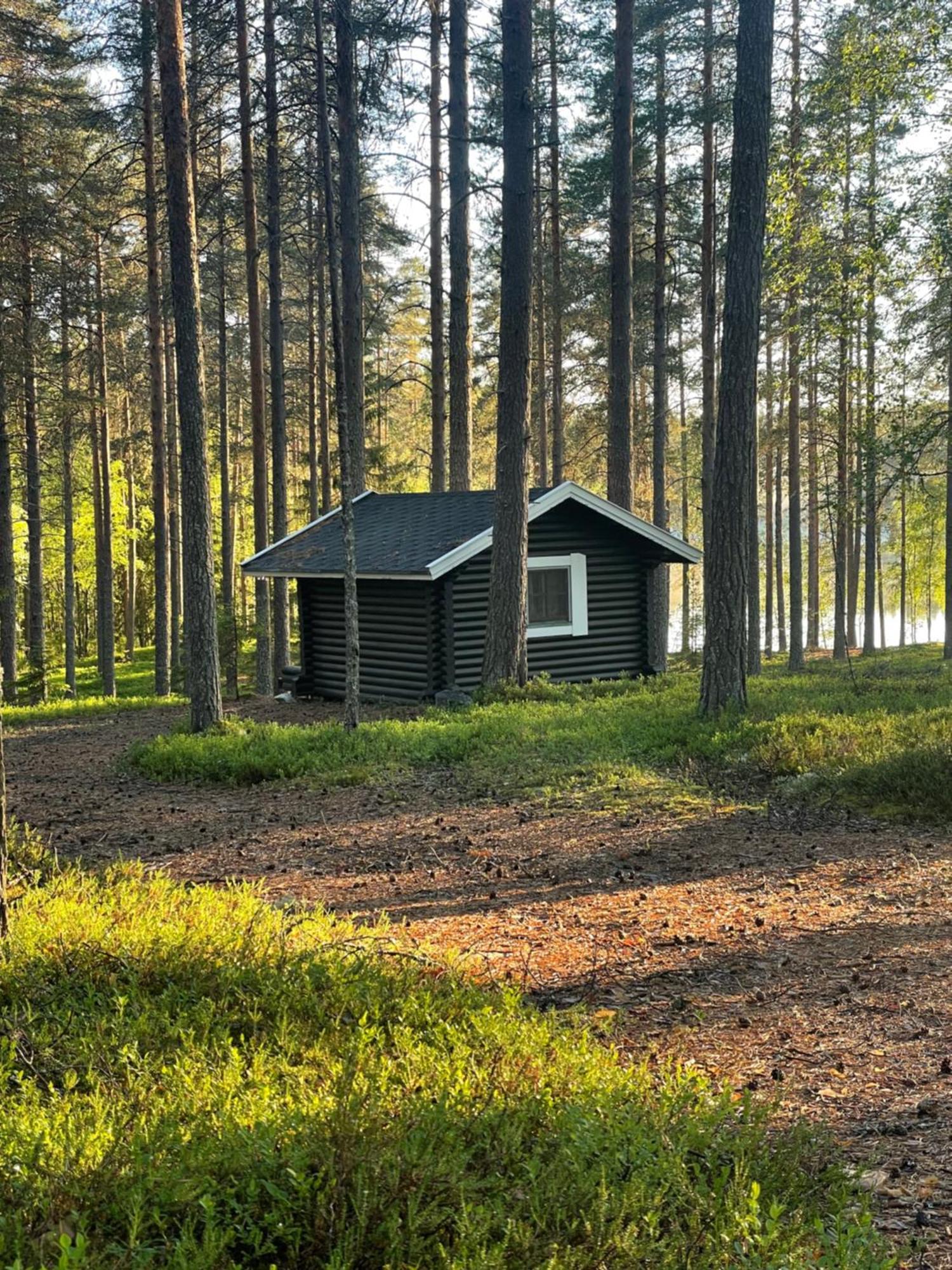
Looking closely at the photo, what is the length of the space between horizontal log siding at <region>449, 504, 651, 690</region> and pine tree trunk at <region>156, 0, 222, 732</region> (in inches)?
206

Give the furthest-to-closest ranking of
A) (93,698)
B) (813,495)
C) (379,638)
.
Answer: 1. (813,495)
2. (93,698)
3. (379,638)

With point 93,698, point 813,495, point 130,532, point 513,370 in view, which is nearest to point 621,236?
point 513,370

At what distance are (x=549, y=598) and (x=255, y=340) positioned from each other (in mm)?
7786

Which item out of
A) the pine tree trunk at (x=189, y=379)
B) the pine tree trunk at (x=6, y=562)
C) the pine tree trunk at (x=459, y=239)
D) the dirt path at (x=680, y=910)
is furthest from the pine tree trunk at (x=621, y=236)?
the pine tree trunk at (x=6, y=562)

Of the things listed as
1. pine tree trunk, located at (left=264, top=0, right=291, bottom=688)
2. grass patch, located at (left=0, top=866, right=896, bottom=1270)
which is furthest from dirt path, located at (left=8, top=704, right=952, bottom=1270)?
pine tree trunk, located at (left=264, top=0, right=291, bottom=688)

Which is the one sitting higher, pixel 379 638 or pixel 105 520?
pixel 105 520

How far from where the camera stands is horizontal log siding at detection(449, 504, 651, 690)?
745 inches

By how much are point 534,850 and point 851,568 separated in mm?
30935

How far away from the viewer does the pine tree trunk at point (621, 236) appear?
63.4ft

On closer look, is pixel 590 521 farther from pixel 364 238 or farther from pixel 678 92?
pixel 364 238

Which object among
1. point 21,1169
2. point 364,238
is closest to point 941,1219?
point 21,1169

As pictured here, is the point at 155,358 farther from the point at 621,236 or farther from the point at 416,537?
the point at 621,236

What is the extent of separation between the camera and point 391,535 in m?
20.1

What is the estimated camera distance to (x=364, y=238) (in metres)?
30.0
